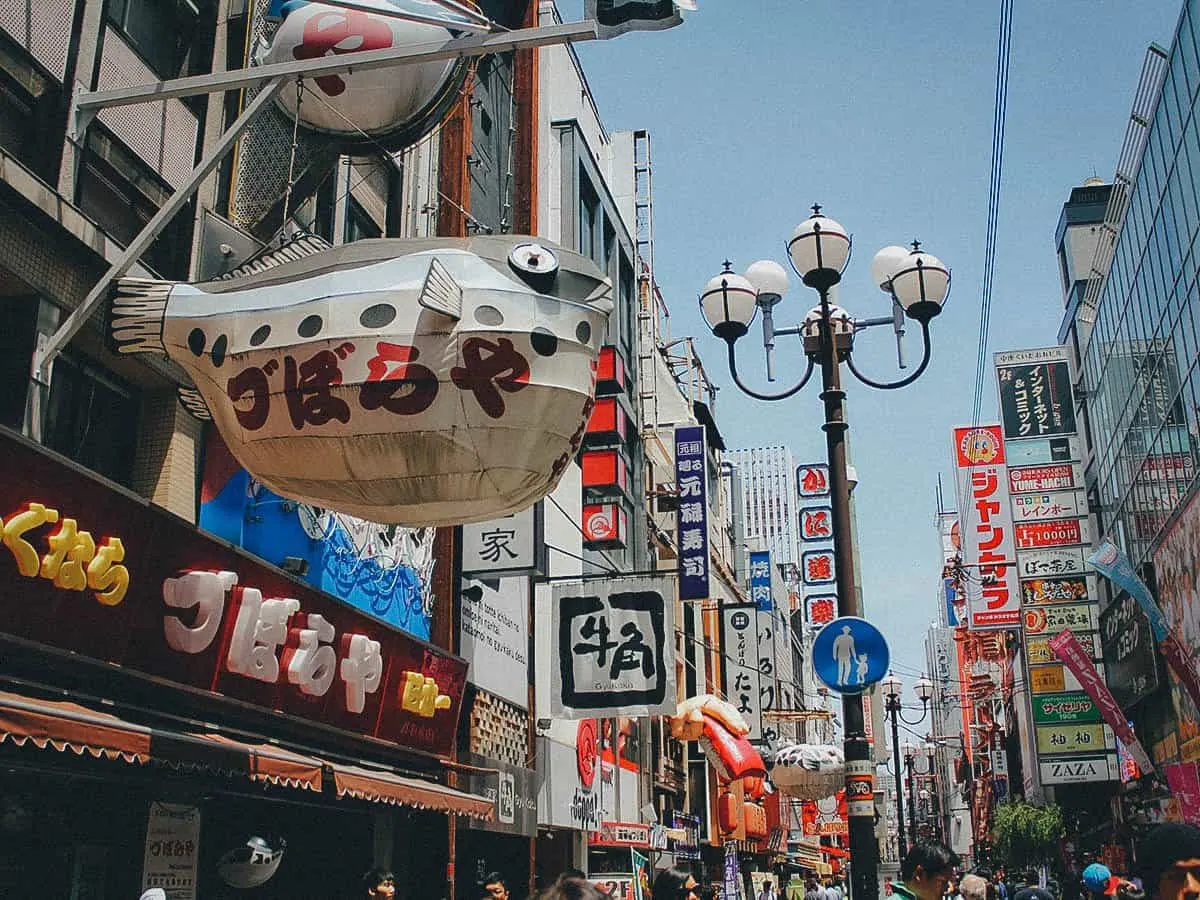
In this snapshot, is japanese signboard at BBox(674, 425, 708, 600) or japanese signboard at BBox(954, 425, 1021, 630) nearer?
japanese signboard at BBox(674, 425, 708, 600)

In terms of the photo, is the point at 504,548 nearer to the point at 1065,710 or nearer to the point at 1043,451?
the point at 1065,710

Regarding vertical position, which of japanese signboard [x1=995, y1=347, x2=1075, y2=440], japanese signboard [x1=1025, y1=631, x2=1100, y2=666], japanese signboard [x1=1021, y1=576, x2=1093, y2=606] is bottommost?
japanese signboard [x1=1025, y1=631, x2=1100, y2=666]

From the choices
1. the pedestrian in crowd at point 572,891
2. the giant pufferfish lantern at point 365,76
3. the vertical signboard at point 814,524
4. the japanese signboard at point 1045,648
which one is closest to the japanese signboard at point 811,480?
the vertical signboard at point 814,524

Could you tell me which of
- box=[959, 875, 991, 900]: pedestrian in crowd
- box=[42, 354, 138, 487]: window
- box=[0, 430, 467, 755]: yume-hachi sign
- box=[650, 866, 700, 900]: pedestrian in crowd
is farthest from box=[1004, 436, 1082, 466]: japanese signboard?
box=[650, 866, 700, 900]: pedestrian in crowd

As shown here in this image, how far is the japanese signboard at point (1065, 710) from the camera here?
147ft

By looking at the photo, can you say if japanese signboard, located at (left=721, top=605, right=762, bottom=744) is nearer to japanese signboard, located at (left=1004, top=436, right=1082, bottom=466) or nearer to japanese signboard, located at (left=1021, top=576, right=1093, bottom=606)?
japanese signboard, located at (left=1021, top=576, right=1093, bottom=606)

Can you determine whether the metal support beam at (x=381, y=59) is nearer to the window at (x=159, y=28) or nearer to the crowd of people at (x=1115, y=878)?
the window at (x=159, y=28)

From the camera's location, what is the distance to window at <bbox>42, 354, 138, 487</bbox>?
928 cm

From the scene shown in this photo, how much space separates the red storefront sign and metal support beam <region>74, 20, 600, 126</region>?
40.8 meters

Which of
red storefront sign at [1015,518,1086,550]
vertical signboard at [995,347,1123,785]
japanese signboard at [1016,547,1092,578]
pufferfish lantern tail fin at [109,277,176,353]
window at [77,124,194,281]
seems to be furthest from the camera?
japanese signboard at [1016,547,1092,578]

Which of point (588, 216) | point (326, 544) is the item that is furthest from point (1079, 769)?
point (326, 544)

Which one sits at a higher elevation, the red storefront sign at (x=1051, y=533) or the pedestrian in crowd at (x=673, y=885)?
the red storefront sign at (x=1051, y=533)

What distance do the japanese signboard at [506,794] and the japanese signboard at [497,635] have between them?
1.39 meters

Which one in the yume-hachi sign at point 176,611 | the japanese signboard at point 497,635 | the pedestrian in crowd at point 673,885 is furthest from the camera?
the japanese signboard at point 497,635
